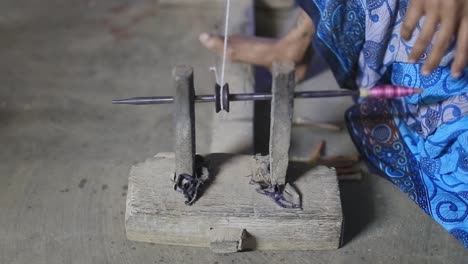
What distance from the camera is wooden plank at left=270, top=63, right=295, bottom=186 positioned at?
51.8 inches

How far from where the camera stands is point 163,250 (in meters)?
1.51

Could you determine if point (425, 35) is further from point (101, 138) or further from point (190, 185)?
point (101, 138)

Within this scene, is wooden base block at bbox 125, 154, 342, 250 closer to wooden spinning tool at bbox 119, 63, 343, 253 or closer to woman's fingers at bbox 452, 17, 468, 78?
wooden spinning tool at bbox 119, 63, 343, 253

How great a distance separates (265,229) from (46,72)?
3.62ft

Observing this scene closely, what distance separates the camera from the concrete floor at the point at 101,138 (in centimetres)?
151

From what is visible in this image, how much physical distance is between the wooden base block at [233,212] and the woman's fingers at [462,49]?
1.29 feet

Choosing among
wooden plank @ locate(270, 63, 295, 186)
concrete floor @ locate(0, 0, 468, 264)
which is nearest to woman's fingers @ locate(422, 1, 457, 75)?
wooden plank @ locate(270, 63, 295, 186)

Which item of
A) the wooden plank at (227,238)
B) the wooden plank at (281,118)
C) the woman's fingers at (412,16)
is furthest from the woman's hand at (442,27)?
the wooden plank at (227,238)

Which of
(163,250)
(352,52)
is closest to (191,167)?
(163,250)

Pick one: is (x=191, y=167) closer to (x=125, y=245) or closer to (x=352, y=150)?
(x=125, y=245)

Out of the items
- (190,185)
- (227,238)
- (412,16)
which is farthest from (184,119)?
(412,16)

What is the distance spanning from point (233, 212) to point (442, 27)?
0.63 metres

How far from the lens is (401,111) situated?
1.68 m

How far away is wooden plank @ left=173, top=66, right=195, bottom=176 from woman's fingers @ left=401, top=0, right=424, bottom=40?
1.65ft
